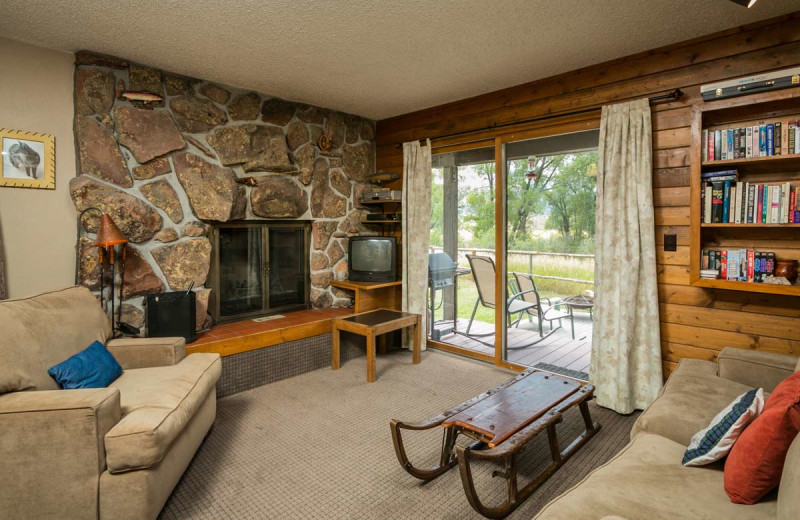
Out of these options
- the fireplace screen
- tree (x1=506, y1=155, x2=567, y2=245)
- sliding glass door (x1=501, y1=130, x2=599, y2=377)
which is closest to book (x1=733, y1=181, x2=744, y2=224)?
sliding glass door (x1=501, y1=130, x2=599, y2=377)

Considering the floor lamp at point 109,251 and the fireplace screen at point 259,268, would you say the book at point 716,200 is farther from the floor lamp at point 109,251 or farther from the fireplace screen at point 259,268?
the floor lamp at point 109,251

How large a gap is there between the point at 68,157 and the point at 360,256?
2.37 meters

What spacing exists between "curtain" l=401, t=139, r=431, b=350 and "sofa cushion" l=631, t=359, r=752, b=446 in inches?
90.8

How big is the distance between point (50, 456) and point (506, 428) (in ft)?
5.92

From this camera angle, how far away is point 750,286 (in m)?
2.34

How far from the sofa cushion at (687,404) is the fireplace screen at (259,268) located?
3.08 m

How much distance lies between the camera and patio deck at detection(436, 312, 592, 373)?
3.43 m

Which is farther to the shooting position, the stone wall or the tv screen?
the tv screen

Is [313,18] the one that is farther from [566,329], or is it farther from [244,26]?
[566,329]

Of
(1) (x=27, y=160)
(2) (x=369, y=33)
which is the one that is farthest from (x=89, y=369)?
(2) (x=369, y=33)

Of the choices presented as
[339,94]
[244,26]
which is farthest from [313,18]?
[339,94]

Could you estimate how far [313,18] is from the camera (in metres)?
2.36

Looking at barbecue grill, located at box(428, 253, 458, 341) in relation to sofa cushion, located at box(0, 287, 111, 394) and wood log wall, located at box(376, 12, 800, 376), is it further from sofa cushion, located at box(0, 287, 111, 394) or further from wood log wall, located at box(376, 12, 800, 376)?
sofa cushion, located at box(0, 287, 111, 394)

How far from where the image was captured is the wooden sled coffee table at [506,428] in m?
1.76
